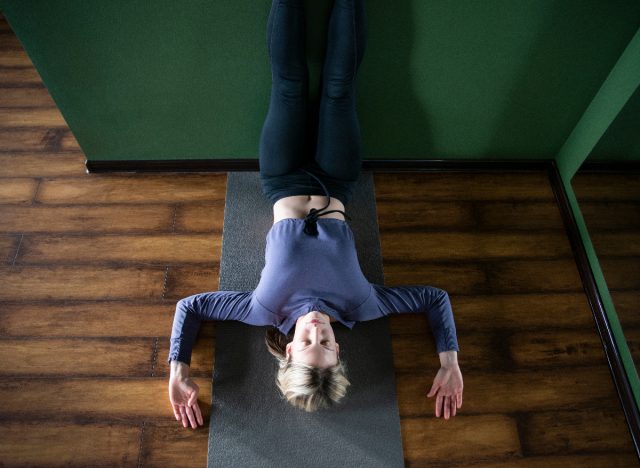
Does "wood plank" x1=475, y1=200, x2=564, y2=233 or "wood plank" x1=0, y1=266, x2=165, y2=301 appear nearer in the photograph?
"wood plank" x1=0, y1=266, x2=165, y2=301

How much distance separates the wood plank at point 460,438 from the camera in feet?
6.86

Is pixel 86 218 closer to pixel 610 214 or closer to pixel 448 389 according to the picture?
pixel 448 389

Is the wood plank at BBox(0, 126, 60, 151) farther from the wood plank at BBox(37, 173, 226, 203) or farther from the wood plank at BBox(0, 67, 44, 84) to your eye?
the wood plank at BBox(0, 67, 44, 84)

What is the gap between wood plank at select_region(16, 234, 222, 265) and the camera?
7.90ft

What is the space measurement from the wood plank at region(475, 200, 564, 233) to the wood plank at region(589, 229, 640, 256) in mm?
239

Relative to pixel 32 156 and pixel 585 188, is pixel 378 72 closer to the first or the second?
pixel 585 188

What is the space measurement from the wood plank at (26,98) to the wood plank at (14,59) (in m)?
0.22

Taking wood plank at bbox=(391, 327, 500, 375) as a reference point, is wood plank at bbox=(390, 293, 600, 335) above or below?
above

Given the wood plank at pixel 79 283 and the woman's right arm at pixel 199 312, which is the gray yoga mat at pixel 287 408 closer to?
the woman's right arm at pixel 199 312

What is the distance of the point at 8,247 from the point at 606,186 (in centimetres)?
295

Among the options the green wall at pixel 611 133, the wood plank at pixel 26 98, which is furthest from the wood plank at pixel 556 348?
the wood plank at pixel 26 98

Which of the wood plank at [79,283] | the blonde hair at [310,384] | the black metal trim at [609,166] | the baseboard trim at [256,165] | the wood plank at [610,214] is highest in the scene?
the baseboard trim at [256,165]

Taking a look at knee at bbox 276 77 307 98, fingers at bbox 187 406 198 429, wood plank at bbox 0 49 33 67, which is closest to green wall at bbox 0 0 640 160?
knee at bbox 276 77 307 98

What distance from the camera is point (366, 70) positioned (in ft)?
7.07
